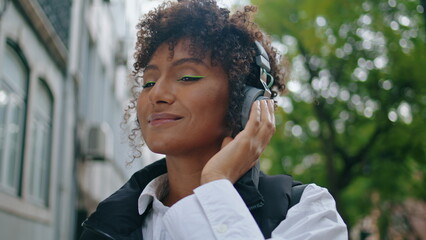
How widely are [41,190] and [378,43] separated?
835 centimetres

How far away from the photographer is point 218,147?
2.18m

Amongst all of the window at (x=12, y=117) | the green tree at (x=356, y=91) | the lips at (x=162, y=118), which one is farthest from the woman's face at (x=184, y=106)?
the green tree at (x=356, y=91)

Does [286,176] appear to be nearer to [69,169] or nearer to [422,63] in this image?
[69,169]

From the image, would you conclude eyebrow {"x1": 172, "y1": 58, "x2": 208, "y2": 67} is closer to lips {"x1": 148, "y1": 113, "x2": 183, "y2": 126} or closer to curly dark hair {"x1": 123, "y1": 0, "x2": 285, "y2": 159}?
curly dark hair {"x1": 123, "y1": 0, "x2": 285, "y2": 159}

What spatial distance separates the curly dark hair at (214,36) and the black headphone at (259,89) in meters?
0.04

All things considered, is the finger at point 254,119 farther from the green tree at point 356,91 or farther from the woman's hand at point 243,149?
the green tree at point 356,91

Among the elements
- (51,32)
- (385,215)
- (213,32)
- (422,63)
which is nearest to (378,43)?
(422,63)

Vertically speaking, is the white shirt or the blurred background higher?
the blurred background

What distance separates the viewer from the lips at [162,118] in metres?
2.05

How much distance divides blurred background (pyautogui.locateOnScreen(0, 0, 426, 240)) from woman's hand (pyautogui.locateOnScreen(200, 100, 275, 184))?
21.1 ft

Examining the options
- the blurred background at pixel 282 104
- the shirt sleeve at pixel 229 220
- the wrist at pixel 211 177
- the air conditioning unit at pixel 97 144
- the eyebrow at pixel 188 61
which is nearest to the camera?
the shirt sleeve at pixel 229 220

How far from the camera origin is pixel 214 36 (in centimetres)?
221

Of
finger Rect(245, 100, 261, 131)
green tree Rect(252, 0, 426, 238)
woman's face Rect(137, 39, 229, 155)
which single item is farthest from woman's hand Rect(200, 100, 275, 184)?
green tree Rect(252, 0, 426, 238)

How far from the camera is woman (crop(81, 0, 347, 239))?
1800 millimetres
